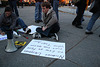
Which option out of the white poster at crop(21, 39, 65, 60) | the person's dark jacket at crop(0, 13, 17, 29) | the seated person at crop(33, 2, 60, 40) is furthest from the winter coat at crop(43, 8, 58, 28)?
the person's dark jacket at crop(0, 13, 17, 29)

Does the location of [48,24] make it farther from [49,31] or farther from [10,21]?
[10,21]

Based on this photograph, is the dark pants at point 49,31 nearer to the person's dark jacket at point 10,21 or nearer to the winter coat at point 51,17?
the winter coat at point 51,17

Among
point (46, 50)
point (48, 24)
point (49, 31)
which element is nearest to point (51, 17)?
point (48, 24)

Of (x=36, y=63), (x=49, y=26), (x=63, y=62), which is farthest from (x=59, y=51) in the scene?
(x=49, y=26)

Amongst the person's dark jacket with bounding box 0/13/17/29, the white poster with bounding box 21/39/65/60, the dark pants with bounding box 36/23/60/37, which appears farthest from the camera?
the dark pants with bounding box 36/23/60/37

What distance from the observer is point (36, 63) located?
1.30m

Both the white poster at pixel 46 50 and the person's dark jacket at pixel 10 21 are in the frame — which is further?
the person's dark jacket at pixel 10 21

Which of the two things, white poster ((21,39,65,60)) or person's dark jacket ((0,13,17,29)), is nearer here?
white poster ((21,39,65,60))

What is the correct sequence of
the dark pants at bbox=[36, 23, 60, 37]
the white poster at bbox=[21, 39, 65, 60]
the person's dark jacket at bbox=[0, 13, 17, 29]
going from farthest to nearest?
the dark pants at bbox=[36, 23, 60, 37] < the person's dark jacket at bbox=[0, 13, 17, 29] < the white poster at bbox=[21, 39, 65, 60]

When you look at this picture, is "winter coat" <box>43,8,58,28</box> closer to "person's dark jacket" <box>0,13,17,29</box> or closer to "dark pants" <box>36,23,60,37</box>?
"dark pants" <box>36,23,60,37</box>

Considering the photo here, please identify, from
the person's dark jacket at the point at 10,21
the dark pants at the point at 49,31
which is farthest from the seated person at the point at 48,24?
the person's dark jacket at the point at 10,21

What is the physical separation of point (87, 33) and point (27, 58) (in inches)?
75.4

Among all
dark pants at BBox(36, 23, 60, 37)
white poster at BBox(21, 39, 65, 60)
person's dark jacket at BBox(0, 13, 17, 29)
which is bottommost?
white poster at BBox(21, 39, 65, 60)

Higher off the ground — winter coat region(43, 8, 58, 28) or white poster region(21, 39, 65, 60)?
winter coat region(43, 8, 58, 28)
